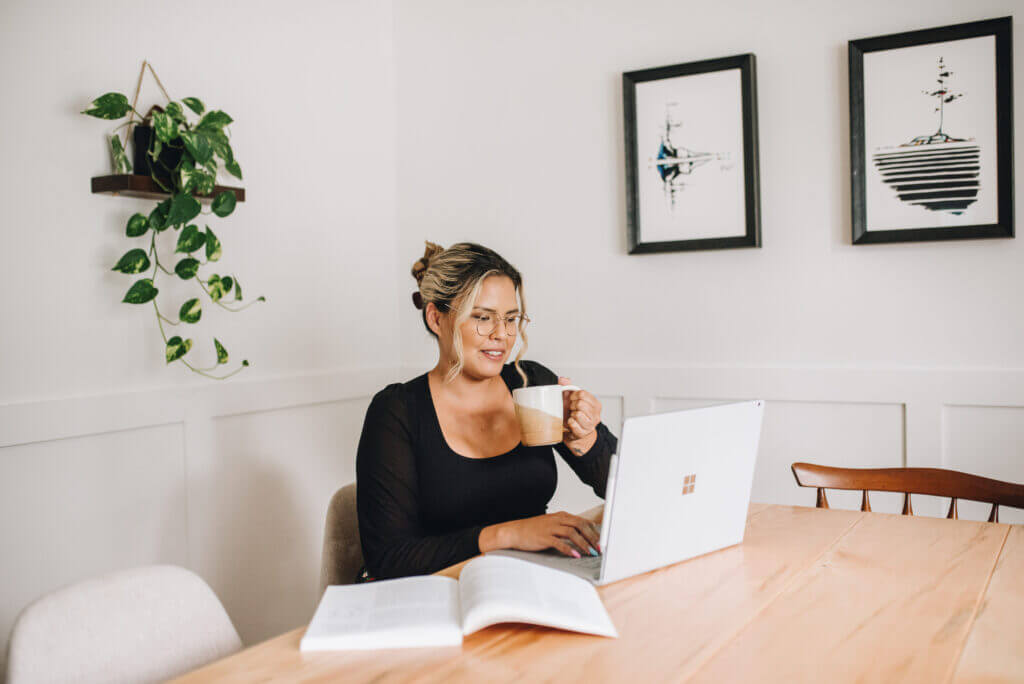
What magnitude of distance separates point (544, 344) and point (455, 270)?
3.84ft

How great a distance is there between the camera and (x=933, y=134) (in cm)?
223

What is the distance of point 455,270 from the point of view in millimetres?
1730

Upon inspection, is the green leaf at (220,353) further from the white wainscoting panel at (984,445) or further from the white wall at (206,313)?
the white wainscoting panel at (984,445)

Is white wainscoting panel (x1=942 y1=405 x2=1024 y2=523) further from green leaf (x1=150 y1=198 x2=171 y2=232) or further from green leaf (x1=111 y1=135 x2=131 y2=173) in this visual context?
green leaf (x1=111 y1=135 x2=131 y2=173)

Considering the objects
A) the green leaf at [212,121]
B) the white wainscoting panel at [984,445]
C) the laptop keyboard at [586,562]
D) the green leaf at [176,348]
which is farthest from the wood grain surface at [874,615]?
the green leaf at [212,121]

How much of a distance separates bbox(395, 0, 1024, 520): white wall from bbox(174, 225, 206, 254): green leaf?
1055 millimetres

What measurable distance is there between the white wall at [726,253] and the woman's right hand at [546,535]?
4.17 ft

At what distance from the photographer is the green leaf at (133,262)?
1967 mm

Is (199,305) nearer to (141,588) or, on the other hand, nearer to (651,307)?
(141,588)

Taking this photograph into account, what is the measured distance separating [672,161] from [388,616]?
190cm

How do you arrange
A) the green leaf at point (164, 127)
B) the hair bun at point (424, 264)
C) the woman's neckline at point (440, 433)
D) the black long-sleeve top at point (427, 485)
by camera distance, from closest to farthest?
the black long-sleeve top at point (427, 485) < the woman's neckline at point (440, 433) < the hair bun at point (424, 264) < the green leaf at point (164, 127)

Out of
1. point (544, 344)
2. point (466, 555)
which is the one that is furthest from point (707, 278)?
point (466, 555)

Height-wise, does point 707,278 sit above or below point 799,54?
below

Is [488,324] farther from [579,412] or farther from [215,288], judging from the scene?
[215,288]
